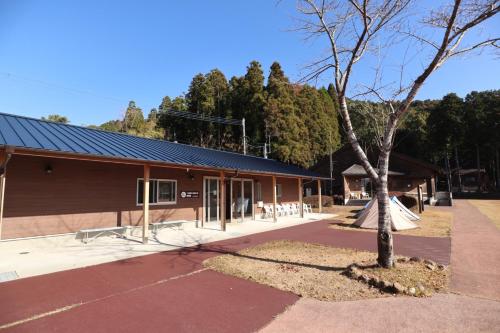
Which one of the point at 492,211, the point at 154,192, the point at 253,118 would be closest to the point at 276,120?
the point at 253,118

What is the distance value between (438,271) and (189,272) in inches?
208

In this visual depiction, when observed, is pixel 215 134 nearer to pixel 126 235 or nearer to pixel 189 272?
pixel 126 235

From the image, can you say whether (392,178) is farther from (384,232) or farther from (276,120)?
(384,232)

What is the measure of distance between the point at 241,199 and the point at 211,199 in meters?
2.19

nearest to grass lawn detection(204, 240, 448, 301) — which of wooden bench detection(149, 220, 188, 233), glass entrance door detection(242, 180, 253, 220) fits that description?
wooden bench detection(149, 220, 188, 233)

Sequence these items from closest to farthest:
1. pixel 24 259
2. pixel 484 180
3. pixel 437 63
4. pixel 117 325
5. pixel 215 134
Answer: pixel 117 325
pixel 437 63
pixel 24 259
pixel 215 134
pixel 484 180

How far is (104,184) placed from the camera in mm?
10258

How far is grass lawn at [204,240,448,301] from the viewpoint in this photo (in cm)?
545

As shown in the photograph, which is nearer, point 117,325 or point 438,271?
point 117,325

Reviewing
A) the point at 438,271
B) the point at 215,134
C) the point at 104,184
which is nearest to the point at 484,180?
the point at 215,134

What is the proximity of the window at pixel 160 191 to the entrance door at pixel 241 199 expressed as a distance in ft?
12.0

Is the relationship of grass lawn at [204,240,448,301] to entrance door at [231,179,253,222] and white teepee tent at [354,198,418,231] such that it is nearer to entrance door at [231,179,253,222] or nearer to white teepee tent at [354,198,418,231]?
white teepee tent at [354,198,418,231]

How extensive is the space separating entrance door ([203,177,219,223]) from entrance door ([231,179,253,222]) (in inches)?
46.7

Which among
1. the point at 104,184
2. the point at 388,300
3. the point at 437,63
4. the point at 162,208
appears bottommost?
the point at 388,300
